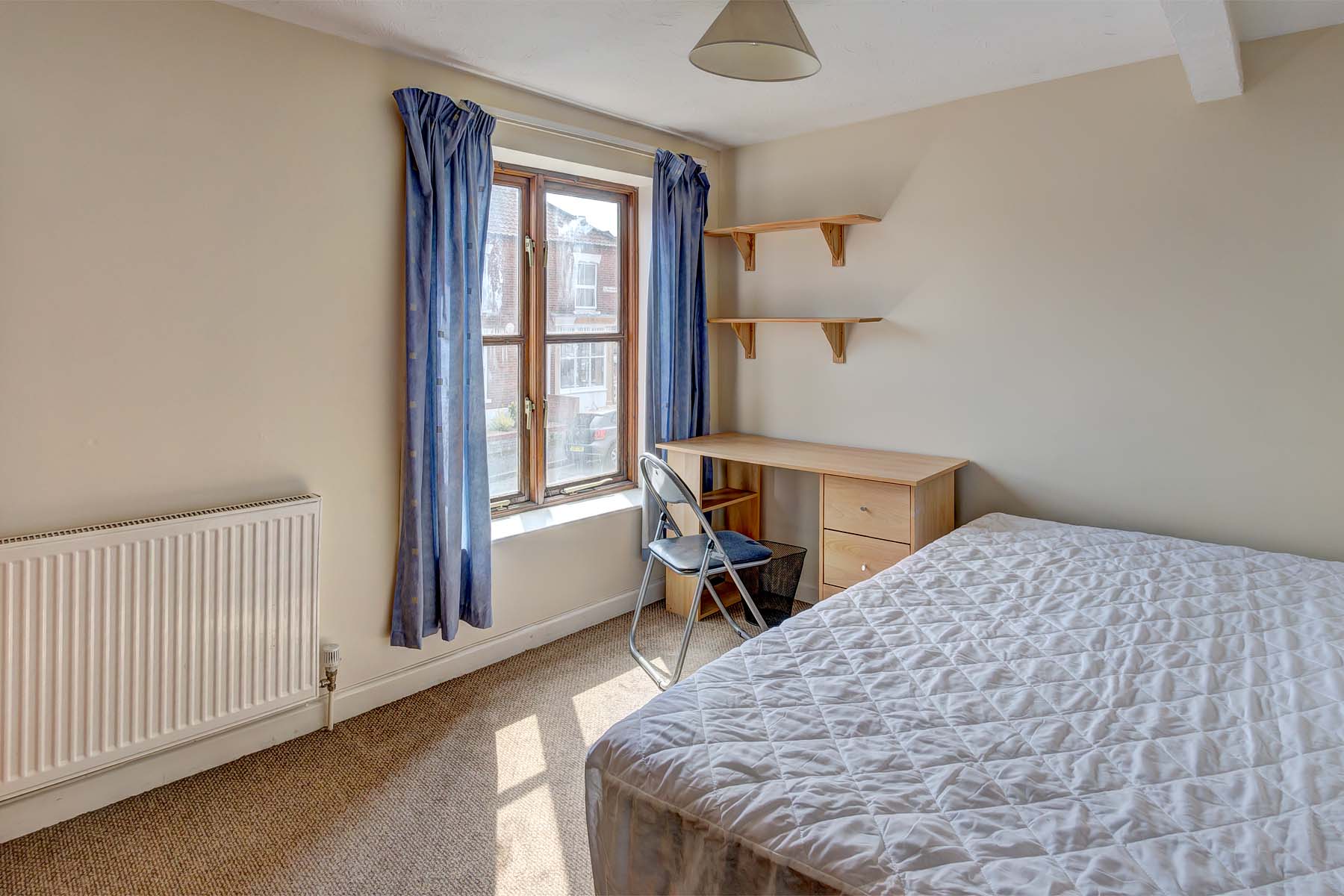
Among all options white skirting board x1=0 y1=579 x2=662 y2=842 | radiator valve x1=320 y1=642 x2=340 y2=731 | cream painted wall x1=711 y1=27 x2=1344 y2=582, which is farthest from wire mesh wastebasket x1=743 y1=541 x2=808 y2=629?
radiator valve x1=320 y1=642 x2=340 y2=731

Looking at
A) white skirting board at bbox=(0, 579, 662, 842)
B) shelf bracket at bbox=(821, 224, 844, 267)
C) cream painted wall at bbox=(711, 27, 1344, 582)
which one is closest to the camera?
white skirting board at bbox=(0, 579, 662, 842)

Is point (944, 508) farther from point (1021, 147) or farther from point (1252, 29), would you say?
point (1252, 29)

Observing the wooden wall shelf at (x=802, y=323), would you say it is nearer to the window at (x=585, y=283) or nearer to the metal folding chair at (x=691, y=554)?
the window at (x=585, y=283)

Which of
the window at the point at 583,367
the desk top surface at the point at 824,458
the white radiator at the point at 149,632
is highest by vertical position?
the window at the point at 583,367

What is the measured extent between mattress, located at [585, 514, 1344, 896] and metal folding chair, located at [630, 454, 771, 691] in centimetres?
82

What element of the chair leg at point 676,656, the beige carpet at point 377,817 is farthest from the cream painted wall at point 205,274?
the chair leg at point 676,656

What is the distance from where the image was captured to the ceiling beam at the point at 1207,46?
1.96 meters

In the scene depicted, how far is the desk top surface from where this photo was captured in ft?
9.64

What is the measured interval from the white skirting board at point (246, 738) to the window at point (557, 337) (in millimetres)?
564

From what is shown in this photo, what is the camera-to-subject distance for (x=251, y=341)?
2.36 metres

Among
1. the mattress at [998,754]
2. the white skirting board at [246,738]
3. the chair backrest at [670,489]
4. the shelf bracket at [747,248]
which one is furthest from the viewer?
the shelf bracket at [747,248]

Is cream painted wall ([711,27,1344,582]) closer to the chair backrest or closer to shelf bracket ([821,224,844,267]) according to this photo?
shelf bracket ([821,224,844,267])

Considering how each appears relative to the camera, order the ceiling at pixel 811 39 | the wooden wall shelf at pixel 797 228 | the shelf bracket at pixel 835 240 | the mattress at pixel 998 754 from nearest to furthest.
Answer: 1. the mattress at pixel 998 754
2. the ceiling at pixel 811 39
3. the wooden wall shelf at pixel 797 228
4. the shelf bracket at pixel 835 240

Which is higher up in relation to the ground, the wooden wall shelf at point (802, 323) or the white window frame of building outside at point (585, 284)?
the white window frame of building outside at point (585, 284)
